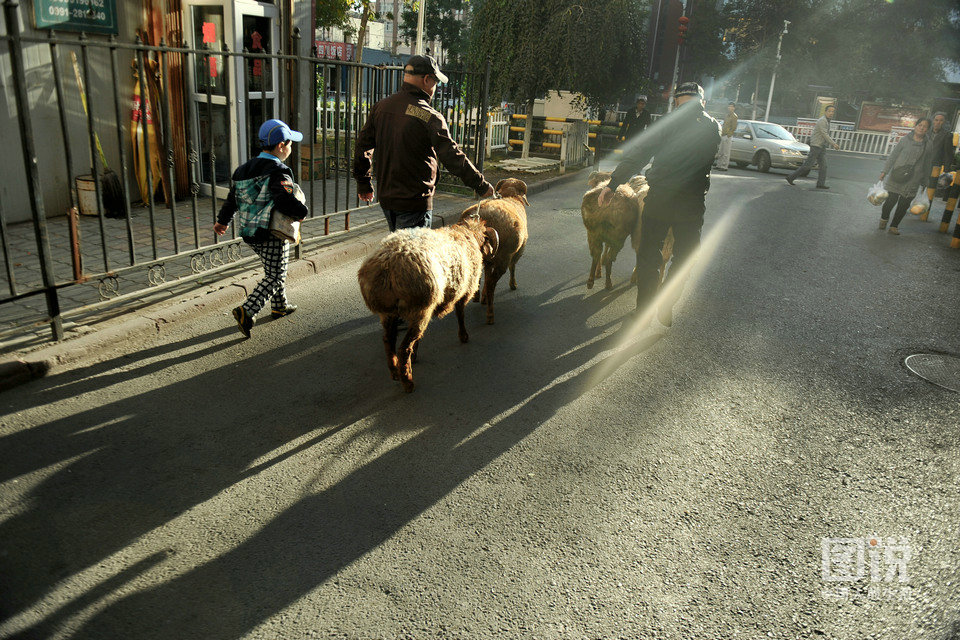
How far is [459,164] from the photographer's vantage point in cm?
545

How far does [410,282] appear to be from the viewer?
4273 millimetres

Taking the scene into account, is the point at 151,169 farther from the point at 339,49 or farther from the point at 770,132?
the point at 339,49

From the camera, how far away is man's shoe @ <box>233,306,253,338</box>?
523cm

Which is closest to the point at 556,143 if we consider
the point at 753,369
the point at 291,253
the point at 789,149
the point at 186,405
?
the point at 789,149

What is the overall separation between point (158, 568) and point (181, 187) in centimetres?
768

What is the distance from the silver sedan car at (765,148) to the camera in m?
19.8

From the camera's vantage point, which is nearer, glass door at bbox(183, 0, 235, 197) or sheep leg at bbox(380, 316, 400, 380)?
sheep leg at bbox(380, 316, 400, 380)

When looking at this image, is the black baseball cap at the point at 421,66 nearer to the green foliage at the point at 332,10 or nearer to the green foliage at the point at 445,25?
the green foliage at the point at 332,10

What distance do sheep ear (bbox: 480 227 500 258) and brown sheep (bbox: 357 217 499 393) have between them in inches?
16.6

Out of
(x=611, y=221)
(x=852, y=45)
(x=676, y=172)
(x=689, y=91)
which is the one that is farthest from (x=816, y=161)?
(x=852, y=45)

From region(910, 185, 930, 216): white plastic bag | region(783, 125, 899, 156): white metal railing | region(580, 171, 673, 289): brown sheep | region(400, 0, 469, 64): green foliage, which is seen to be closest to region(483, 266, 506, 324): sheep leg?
region(580, 171, 673, 289): brown sheep

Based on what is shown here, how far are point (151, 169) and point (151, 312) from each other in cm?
217

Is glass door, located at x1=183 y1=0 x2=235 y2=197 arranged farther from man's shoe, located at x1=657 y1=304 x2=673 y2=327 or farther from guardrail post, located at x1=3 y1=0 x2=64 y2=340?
man's shoe, located at x1=657 y1=304 x2=673 y2=327
